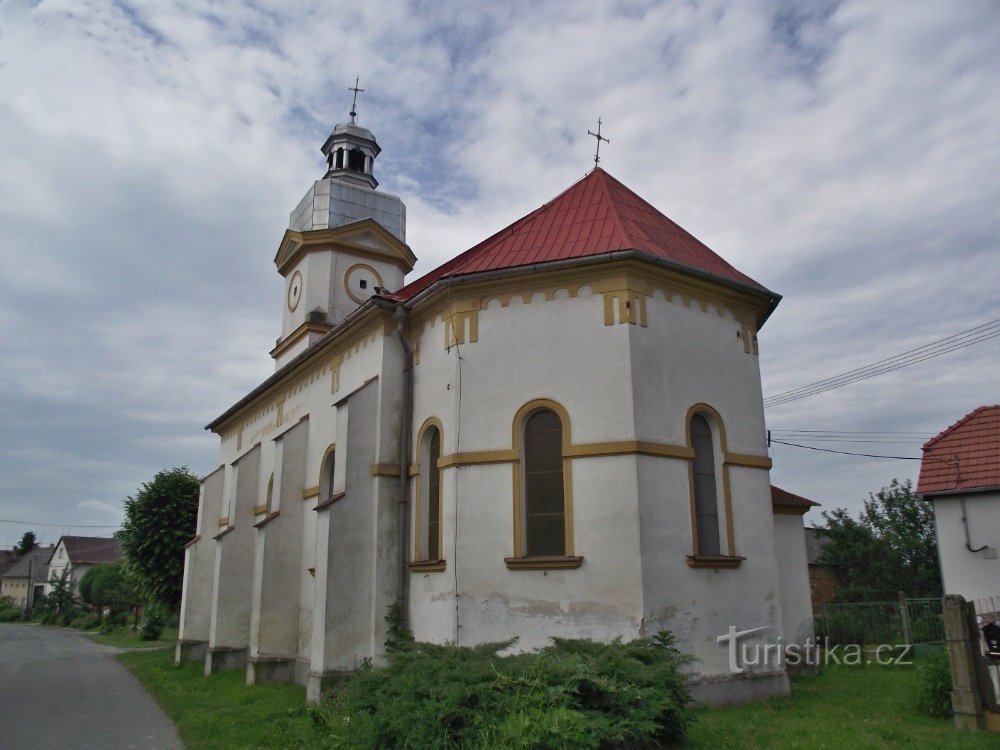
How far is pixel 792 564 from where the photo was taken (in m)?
15.0

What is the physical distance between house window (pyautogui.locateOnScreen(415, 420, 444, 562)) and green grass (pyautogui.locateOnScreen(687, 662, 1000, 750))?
5.27 meters

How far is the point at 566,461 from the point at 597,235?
3.98m

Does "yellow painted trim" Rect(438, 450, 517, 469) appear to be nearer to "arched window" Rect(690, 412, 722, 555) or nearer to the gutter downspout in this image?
the gutter downspout

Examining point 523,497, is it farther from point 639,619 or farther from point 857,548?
point 857,548

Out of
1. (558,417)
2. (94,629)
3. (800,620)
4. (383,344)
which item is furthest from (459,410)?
(94,629)

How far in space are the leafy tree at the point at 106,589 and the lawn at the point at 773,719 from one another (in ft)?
134

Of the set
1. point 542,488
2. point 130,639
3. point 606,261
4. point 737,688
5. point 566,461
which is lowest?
point 130,639

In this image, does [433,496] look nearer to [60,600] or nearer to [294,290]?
[294,290]

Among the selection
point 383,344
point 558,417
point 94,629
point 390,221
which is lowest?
point 94,629

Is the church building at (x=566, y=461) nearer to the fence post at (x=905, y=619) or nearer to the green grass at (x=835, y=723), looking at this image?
the green grass at (x=835, y=723)

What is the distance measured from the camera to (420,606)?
13305 mm

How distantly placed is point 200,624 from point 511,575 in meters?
14.6

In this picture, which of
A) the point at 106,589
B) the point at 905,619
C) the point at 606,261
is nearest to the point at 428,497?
the point at 606,261

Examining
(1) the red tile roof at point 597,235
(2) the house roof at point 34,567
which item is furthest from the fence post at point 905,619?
(2) the house roof at point 34,567
